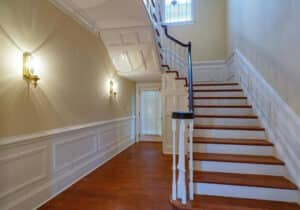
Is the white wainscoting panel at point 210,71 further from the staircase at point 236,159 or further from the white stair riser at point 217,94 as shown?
the staircase at point 236,159

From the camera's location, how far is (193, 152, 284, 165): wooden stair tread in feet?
8.19

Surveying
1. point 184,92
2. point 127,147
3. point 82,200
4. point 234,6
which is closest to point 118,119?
point 127,147

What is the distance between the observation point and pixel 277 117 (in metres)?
2.68

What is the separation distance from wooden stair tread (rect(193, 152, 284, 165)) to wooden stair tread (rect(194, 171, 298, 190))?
16 cm

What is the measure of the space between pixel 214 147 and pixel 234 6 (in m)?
4.09

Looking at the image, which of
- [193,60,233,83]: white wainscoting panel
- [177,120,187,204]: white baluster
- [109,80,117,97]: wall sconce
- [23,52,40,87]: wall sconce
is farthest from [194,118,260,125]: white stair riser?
[193,60,233,83]: white wainscoting panel

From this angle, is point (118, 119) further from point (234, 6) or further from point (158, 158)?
point (234, 6)

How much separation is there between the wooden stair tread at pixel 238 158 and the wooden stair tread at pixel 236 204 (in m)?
0.46

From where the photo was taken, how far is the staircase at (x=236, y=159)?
222 centimetres

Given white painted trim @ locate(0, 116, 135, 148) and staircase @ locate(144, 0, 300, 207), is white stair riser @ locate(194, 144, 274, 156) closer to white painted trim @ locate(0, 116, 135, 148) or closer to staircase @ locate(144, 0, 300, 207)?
staircase @ locate(144, 0, 300, 207)

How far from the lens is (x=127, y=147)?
5938 millimetres

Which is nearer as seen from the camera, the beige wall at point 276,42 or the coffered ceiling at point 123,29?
the beige wall at point 276,42

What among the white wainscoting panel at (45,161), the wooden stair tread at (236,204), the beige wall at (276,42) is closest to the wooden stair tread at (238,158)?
the wooden stair tread at (236,204)

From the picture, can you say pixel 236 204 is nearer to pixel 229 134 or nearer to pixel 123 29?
pixel 229 134
